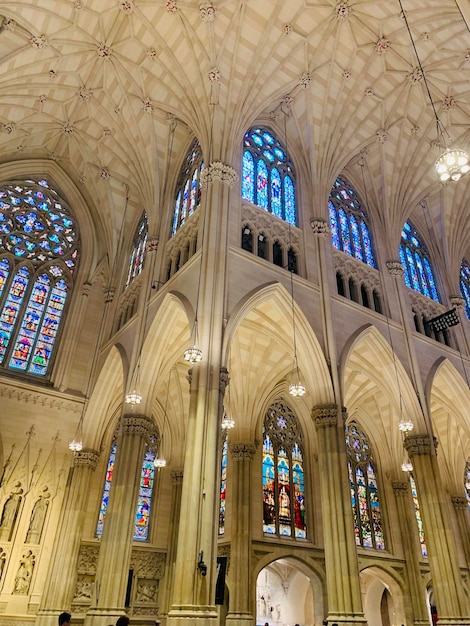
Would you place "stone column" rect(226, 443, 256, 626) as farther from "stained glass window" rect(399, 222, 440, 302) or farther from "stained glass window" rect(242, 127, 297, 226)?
"stained glass window" rect(399, 222, 440, 302)

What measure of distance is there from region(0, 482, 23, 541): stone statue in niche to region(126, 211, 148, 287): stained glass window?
8.48 meters

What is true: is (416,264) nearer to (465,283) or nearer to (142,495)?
(465,283)

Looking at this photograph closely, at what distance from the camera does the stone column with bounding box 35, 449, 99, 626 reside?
14.3m

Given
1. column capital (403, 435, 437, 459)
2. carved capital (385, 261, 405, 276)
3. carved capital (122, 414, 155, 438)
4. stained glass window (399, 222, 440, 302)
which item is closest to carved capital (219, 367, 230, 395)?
carved capital (122, 414, 155, 438)

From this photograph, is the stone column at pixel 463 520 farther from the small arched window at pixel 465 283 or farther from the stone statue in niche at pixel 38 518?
the stone statue in niche at pixel 38 518

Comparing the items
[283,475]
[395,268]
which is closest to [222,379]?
[283,475]

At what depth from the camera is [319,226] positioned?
56.0 feet

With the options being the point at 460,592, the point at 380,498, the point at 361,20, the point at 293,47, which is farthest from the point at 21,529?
the point at 361,20

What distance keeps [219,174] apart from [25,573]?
1377 centimetres

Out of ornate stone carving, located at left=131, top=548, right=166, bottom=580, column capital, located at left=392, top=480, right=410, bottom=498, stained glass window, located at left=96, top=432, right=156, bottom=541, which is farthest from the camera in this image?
column capital, located at left=392, top=480, right=410, bottom=498

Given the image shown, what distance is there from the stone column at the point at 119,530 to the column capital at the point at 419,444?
830 cm

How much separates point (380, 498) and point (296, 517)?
4964 millimetres

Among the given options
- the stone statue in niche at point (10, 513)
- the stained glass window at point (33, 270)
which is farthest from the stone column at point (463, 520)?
the stained glass window at point (33, 270)

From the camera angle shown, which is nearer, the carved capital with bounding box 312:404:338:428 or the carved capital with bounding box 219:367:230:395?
the carved capital with bounding box 219:367:230:395
